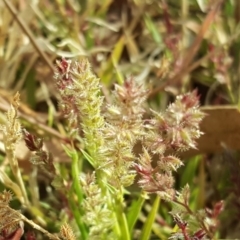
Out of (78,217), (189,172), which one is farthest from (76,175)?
(189,172)

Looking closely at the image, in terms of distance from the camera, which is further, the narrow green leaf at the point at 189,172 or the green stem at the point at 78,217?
the narrow green leaf at the point at 189,172

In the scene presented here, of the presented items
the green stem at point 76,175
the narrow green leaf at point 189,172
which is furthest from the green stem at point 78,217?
the narrow green leaf at point 189,172

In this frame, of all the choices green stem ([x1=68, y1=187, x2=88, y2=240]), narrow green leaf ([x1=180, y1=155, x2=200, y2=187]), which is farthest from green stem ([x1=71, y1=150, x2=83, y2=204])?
narrow green leaf ([x1=180, y1=155, x2=200, y2=187])

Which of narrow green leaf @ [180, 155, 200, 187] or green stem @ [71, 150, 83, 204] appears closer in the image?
green stem @ [71, 150, 83, 204]

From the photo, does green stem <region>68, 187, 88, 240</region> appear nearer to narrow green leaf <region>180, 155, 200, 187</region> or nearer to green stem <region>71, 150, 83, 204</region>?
green stem <region>71, 150, 83, 204</region>

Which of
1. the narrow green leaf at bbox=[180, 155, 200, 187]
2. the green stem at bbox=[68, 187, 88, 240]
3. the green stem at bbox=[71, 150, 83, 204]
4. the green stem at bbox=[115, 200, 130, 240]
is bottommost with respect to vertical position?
the narrow green leaf at bbox=[180, 155, 200, 187]

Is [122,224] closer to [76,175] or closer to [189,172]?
[76,175]

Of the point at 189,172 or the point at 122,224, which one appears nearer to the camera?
the point at 122,224

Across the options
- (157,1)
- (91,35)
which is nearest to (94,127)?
(91,35)

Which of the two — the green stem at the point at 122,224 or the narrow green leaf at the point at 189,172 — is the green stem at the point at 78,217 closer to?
the green stem at the point at 122,224

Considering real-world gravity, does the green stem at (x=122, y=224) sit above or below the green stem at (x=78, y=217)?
below

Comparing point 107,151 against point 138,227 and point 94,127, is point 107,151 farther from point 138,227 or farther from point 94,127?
point 138,227
